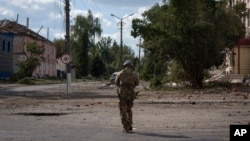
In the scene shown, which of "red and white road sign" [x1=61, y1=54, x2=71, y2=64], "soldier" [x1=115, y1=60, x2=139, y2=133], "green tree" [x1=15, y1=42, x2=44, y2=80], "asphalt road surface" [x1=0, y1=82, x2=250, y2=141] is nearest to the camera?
"asphalt road surface" [x1=0, y1=82, x2=250, y2=141]

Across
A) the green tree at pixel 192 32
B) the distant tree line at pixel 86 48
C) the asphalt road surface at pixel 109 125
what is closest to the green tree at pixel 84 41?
the distant tree line at pixel 86 48

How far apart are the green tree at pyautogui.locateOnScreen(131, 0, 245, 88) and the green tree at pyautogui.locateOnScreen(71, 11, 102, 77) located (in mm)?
72473

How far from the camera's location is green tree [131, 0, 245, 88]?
3659 centimetres

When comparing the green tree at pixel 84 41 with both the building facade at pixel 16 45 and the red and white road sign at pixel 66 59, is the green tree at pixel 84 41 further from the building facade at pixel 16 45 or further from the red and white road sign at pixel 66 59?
the red and white road sign at pixel 66 59

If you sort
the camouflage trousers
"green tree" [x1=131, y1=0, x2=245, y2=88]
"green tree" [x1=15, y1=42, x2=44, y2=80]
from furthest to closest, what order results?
"green tree" [x1=15, y1=42, x2=44, y2=80] → "green tree" [x1=131, y1=0, x2=245, y2=88] → the camouflage trousers

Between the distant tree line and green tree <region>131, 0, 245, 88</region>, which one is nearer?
green tree <region>131, 0, 245, 88</region>

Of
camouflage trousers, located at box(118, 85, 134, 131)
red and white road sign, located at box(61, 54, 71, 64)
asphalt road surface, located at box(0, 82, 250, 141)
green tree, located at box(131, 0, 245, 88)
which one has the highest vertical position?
green tree, located at box(131, 0, 245, 88)

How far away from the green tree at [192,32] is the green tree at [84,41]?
72.5m

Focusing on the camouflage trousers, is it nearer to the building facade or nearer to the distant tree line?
the building facade

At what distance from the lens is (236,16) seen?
39.8 m

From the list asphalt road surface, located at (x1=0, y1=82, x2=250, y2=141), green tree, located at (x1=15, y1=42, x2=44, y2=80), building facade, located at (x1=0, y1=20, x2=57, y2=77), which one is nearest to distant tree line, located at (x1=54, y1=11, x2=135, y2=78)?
building facade, located at (x1=0, y1=20, x2=57, y2=77)

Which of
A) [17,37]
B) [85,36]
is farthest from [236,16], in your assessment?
[85,36]

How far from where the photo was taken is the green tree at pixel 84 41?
11238 centimetres

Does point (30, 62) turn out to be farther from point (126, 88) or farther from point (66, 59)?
point (126, 88)
